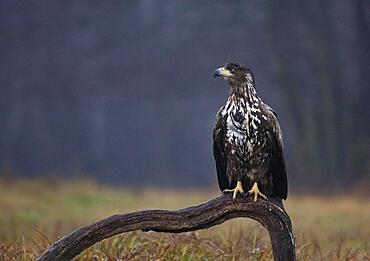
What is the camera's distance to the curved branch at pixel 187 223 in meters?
6.42

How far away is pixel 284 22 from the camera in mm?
18750

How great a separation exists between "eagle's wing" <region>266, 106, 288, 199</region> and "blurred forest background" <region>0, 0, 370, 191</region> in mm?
10852

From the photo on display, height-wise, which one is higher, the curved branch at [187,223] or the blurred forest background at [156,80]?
the blurred forest background at [156,80]

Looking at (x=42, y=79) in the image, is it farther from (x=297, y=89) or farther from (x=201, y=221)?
(x=201, y=221)

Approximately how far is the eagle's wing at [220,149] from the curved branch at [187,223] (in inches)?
18.5

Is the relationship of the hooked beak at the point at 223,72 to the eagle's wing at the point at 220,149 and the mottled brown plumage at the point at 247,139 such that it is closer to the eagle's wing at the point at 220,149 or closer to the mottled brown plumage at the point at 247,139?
the mottled brown plumage at the point at 247,139

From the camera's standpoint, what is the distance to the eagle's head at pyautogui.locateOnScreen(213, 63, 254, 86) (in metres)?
6.98

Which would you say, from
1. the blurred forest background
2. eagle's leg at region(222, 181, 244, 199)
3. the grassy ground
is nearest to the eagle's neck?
eagle's leg at region(222, 181, 244, 199)

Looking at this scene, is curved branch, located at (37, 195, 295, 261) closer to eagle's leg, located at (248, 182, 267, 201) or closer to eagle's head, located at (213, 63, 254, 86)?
eagle's leg, located at (248, 182, 267, 201)

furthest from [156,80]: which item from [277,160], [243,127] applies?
[243,127]

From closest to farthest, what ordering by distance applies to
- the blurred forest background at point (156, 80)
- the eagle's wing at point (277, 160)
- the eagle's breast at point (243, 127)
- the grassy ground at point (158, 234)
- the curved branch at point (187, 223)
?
the curved branch at point (187, 223) < the eagle's breast at point (243, 127) < the eagle's wing at point (277, 160) < the grassy ground at point (158, 234) < the blurred forest background at point (156, 80)

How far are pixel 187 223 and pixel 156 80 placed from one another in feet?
53.9

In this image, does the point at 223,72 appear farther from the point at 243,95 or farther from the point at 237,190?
the point at 237,190

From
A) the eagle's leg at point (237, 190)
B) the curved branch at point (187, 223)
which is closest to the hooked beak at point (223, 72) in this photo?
the eagle's leg at point (237, 190)
